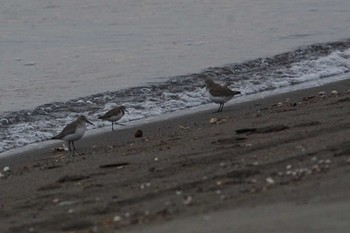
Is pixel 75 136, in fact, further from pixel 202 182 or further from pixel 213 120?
pixel 202 182

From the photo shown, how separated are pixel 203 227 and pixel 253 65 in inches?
438

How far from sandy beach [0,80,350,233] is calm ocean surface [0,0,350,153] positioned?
3022 mm

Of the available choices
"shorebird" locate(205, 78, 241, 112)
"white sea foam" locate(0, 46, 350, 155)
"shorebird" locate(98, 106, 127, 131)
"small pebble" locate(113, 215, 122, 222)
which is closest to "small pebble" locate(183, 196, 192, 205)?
"small pebble" locate(113, 215, 122, 222)

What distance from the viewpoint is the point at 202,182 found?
24.5ft

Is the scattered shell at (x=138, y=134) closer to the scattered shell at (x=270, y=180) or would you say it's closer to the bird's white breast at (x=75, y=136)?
the bird's white breast at (x=75, y=136)

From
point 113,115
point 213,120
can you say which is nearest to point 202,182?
point 213,120

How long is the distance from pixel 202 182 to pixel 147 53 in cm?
1178

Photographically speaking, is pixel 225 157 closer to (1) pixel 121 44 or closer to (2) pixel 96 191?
(2) pixel 96 191

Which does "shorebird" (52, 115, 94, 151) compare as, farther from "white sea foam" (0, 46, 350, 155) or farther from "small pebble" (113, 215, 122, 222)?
"small pebble" (113, 215, 122, 222)

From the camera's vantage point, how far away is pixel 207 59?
18.5m

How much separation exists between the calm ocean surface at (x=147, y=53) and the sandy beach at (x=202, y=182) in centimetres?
302

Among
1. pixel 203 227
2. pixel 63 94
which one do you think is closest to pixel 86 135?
pixel 63 94

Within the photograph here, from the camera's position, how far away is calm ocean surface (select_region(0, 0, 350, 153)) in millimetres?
14555

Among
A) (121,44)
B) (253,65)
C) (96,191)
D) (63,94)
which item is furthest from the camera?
(121,44)
